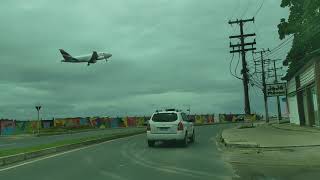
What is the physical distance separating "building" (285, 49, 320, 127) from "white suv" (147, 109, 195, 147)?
9.78 m

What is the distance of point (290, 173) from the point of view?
15.4 m

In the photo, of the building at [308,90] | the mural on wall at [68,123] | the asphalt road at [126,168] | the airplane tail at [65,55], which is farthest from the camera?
the mural on wall at [68,123]

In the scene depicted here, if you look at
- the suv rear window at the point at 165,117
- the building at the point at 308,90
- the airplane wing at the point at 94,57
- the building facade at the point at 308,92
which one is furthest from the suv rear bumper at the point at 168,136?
the airplane wing at the point at 94,57

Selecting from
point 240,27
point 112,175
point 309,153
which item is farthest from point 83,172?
point 240,27

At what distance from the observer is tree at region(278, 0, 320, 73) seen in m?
40.3

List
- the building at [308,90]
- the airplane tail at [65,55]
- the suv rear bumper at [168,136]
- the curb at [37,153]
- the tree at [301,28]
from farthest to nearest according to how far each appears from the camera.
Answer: the airplane tail at [65,55], the tree at [301,28], the building at [308,90], the suv rear bumper at [168,136], the curb at [37,153]

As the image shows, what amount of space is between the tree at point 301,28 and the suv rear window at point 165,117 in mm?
14543

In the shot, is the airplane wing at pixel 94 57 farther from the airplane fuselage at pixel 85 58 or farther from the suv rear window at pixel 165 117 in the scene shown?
the suv rear window at pixel 165 117

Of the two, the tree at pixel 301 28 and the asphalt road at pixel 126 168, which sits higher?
the tree at pixel 301 28

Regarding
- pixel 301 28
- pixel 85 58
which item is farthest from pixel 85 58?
pixel 301 28

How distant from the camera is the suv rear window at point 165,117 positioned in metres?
29.0

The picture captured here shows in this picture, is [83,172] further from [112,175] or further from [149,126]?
[149,126]

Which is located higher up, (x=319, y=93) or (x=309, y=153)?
(x=319, y=93)

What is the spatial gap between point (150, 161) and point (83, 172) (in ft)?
13.8
